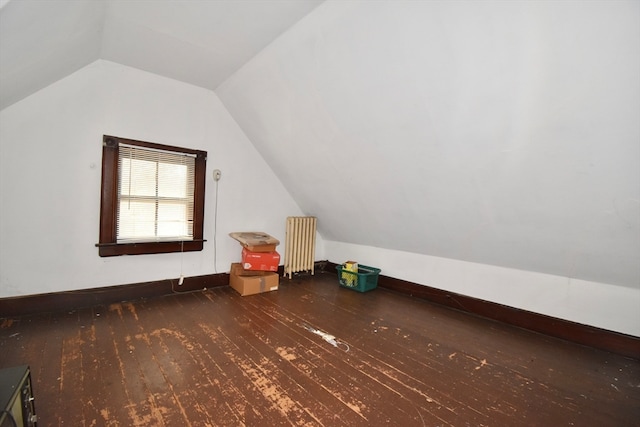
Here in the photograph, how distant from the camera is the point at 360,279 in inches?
159

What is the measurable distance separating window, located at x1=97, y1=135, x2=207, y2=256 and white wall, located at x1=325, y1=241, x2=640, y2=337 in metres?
2.90

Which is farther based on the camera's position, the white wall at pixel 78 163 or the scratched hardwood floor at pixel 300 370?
the white wall at pixel 78 163

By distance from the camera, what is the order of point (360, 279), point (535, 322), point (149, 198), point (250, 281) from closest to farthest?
1. point (535, 322)
2. point (149, 198)
3. point (250, 281)
4. point (360, 279)

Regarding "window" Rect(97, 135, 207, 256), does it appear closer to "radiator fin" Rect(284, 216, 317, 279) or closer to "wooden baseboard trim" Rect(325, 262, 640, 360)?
"radiator fin" Rect(284, 216, 317, 279)

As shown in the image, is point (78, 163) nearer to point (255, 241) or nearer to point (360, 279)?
point (255, 241)

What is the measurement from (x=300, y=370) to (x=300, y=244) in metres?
2.71

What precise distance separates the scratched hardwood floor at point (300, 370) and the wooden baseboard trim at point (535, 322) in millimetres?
114

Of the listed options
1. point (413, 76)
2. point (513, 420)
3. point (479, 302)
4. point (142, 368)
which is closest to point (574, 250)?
point (479, 302)

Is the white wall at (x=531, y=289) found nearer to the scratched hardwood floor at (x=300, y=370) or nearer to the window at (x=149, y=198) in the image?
the scratched hardwood floor at (x=300, y=370)

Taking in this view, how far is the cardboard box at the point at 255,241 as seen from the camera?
3604mm

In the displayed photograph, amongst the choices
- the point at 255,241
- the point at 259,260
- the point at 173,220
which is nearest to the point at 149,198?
the point at 173,220

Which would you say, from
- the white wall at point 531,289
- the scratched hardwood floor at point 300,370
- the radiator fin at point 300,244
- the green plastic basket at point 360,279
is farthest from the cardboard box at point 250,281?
the white wall at point 531,289

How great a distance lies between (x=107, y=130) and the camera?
3037mm

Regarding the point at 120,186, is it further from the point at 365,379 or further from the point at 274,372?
the point at 365,379
